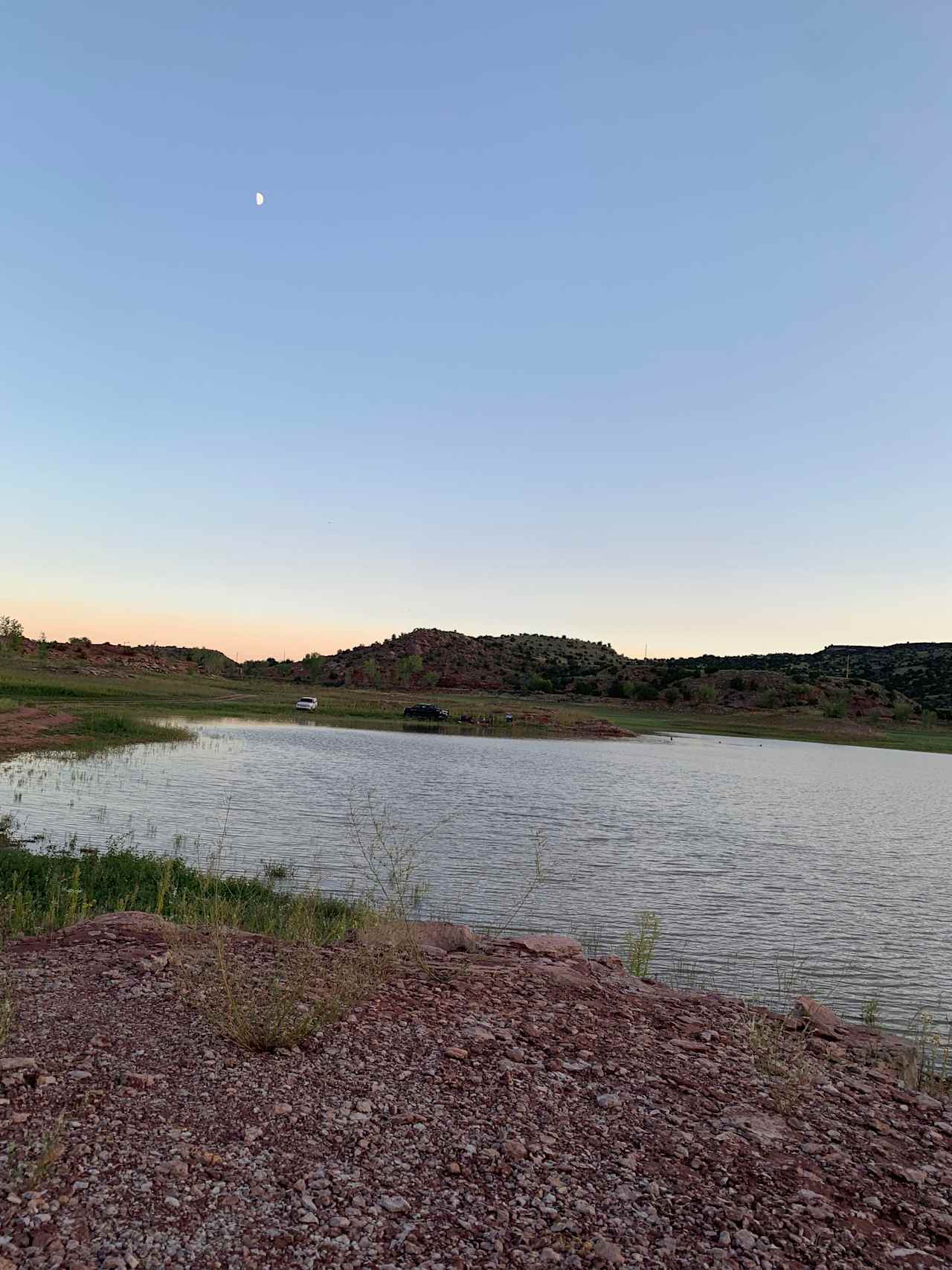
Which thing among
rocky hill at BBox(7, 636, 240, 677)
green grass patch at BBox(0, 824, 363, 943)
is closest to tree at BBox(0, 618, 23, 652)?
rocky hill at BBox(7, 636, 240, 677)

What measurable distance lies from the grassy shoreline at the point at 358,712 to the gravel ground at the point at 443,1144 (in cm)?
3512

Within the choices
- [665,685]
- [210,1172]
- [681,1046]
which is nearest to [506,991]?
[681,1046]

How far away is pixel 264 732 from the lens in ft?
191

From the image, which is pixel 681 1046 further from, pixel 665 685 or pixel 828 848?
pixel 665 685

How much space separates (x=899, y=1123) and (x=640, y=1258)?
3393 millimetres

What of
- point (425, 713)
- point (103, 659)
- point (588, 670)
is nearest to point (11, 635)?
point (103, 659)

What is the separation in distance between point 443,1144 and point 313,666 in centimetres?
15478

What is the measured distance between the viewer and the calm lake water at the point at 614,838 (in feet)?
49.8

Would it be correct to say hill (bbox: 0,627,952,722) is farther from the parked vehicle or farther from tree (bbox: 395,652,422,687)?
the parked vehicle

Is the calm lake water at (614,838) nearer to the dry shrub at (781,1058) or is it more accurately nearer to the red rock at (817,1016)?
the red rock at (817,1016)

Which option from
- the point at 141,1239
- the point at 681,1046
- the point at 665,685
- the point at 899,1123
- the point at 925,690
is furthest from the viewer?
the point at 665,685

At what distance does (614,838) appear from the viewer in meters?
25.6

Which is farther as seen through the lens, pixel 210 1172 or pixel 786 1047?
pixel 786 1047

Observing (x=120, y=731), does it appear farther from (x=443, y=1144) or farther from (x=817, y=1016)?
(x=443, y=1144)
